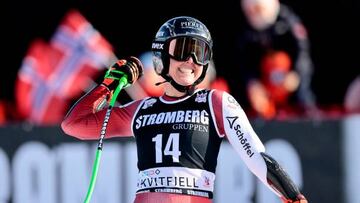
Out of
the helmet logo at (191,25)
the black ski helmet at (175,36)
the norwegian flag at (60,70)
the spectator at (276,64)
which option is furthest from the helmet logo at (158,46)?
the norwegian flag at (60,70)

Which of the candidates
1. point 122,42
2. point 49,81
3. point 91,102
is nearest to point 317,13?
point 122,42

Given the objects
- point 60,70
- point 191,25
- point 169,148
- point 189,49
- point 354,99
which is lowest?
point 169,148

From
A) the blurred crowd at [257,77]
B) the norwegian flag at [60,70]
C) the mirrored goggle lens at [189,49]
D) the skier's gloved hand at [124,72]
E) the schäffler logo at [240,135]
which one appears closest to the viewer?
the schäffler logo at [240,135]

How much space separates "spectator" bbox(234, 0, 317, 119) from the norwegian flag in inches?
63.1

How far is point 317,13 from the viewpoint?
1316 cm

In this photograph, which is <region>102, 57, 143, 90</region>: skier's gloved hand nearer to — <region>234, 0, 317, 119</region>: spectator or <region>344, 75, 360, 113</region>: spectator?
<region>344, 75, 360, 113</region>: spectator

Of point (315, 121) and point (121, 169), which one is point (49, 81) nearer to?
point (121, 169)

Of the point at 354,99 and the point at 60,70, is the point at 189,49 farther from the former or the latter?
the point at 60,70

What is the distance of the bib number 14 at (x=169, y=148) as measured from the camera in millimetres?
5562

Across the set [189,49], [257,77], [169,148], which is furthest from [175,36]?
[257,77]

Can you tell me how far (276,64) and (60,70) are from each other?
7.35ft

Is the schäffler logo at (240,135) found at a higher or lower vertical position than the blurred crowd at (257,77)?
lower

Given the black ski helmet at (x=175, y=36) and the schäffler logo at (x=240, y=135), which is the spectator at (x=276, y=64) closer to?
the black ski helmet at (x=175, y=36)

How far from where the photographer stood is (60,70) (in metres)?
11.9
